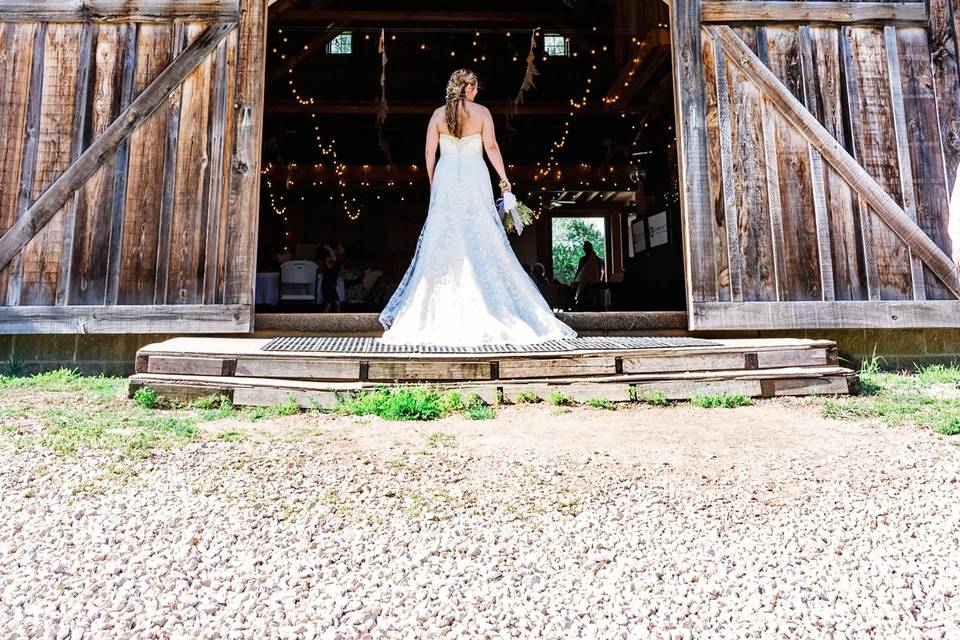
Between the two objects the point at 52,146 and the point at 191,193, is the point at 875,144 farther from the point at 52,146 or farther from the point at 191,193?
the point at 52,146

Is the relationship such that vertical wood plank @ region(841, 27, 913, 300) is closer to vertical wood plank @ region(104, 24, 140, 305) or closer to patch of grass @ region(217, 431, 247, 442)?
patch of grass @ region(217, 431, 247, 442)

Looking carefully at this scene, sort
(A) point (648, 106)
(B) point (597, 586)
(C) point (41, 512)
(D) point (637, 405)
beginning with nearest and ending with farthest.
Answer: (B) point (597, 586) < (C) point (41, 512) < (D) point (637, 405) < (A) point (648, 106)

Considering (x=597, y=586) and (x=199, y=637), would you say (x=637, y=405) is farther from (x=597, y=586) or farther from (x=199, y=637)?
(x=199, y=637)

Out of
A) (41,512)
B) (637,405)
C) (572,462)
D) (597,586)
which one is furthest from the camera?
(637,405)

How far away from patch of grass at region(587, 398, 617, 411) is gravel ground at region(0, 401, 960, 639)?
858 millimetres

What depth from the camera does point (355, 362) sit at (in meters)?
3.35

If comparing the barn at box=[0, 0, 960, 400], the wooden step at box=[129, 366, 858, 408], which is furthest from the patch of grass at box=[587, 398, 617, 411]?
the barn at box=[0, 0, 960, 400]

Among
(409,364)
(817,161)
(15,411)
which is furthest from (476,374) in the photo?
(817,161)

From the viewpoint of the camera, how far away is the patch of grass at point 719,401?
330cm

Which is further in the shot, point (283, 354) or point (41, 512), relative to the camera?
point (283, 354)

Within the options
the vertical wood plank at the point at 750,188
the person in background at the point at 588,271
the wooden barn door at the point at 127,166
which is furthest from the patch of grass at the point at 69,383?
the person in background at the point at 588,271

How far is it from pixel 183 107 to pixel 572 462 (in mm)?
4276

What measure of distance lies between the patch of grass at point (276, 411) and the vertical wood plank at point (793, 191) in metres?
3.85

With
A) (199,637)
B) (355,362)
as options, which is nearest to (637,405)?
(355,362)
